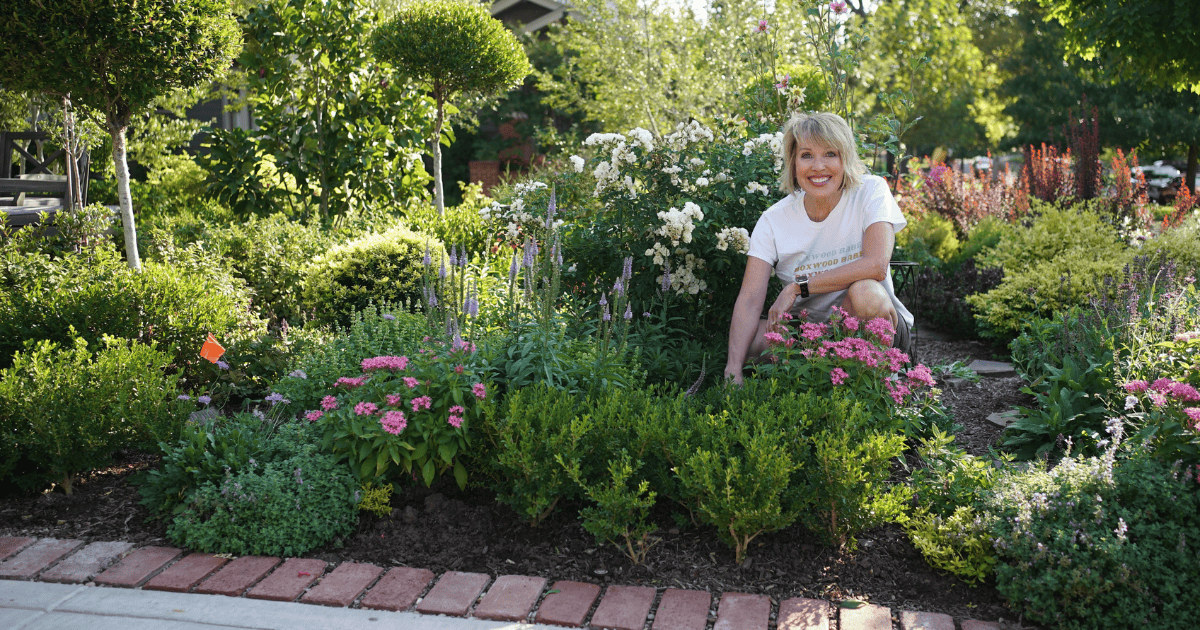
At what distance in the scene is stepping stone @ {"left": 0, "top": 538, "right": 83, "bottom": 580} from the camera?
2.35 meters

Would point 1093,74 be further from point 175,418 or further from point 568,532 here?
point 175,418

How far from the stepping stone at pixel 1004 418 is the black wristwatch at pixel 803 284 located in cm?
102

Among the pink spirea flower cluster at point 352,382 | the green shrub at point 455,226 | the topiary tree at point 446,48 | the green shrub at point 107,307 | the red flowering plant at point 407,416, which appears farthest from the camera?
the topiary tree at point 446,48

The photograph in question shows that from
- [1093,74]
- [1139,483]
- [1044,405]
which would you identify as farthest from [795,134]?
[1093,74]

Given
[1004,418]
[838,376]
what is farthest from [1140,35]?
[838,376]

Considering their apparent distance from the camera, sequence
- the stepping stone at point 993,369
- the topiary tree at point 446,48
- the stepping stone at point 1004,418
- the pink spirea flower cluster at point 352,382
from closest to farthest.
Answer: the pink spirea flower cluster at point 352,382
the stepping stone at point 1004,418
the stepping stone at point 993,369
the topiary tree at point 446,48

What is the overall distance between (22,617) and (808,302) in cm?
288

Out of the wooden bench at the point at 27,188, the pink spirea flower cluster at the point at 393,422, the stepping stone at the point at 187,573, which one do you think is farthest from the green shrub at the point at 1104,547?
the wooden bench at the point at 27,188

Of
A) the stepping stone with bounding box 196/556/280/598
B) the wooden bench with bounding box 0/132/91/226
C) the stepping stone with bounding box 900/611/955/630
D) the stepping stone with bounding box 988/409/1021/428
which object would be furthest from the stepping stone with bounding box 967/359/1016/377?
the wooden bench with bounding box 0/132/91/226

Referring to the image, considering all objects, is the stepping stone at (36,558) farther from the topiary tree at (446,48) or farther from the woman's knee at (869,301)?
the topiary tree at (446,48)

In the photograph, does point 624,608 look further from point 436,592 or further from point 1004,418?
point 1004,418

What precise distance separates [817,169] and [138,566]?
2.69m

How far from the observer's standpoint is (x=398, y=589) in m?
2.29

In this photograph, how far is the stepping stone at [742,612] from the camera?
2.11m
